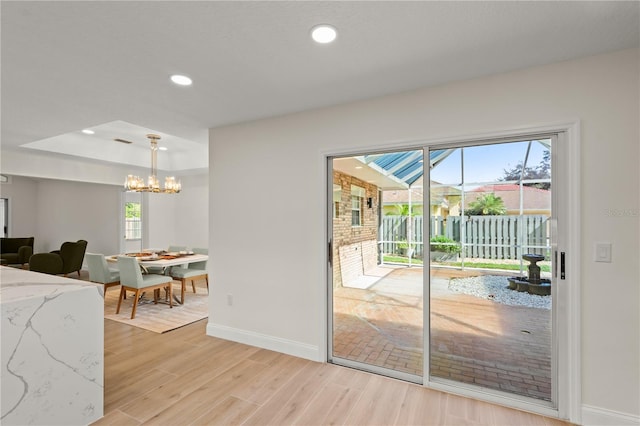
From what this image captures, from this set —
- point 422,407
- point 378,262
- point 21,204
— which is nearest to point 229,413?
point 422,407

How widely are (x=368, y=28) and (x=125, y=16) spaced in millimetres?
1311

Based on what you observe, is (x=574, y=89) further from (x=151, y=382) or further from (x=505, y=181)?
(x=151, y=382)

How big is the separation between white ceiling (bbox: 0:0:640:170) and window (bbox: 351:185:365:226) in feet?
2.77

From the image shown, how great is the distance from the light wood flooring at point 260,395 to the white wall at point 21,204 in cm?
742

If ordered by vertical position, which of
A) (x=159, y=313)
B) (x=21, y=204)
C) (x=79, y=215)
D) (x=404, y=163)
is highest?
(x=404, y=163)

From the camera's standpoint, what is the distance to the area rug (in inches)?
159

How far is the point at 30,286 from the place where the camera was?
6.78ft

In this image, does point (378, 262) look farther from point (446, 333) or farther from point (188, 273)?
point (188, 273)

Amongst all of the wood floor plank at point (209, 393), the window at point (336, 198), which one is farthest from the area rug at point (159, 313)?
the window at point (336, 198)

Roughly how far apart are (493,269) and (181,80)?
288 cm

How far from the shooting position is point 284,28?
5.87ft

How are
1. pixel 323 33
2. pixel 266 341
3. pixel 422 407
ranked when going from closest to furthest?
pixel 323 33 → pixel 422 407 → pixel 266 341

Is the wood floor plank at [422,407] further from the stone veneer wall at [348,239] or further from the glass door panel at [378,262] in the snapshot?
the stone veneer wall at [348,239]

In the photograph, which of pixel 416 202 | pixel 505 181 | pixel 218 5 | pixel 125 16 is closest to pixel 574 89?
pixel 505 181
